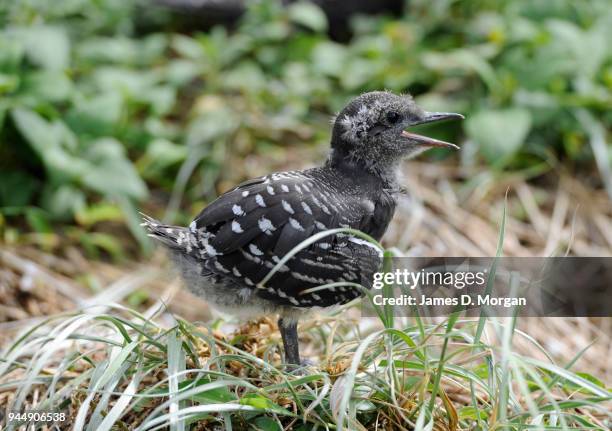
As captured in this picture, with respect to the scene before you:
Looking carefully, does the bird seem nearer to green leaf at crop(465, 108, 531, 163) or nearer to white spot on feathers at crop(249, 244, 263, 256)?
white spot on feathers at crop(249, 244, 263, 256)

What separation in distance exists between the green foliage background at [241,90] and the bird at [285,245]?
1.77m

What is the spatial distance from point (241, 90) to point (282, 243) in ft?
10.6

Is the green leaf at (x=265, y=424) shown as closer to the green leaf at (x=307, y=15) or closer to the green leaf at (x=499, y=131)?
the green leaf at (x=499, y=131)

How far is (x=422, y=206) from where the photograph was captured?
4926 millimetres

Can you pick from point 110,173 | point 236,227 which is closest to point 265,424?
point 236,227

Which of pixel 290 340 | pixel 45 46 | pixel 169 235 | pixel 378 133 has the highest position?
pixel 45 46

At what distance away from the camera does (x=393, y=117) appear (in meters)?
3.33

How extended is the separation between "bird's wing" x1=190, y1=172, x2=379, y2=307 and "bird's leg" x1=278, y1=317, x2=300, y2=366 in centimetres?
17

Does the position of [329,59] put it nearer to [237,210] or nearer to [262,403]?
[237,210]

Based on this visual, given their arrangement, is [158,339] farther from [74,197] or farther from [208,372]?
[74,197]

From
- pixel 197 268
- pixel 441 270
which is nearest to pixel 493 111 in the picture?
pixel 441 270

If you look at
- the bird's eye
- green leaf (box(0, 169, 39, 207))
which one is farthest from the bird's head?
green leaf (box(0, 169, 39, 207))

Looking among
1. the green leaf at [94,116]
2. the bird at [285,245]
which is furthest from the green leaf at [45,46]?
the bird at [285,245]

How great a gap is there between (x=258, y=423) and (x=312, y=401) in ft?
0.64
